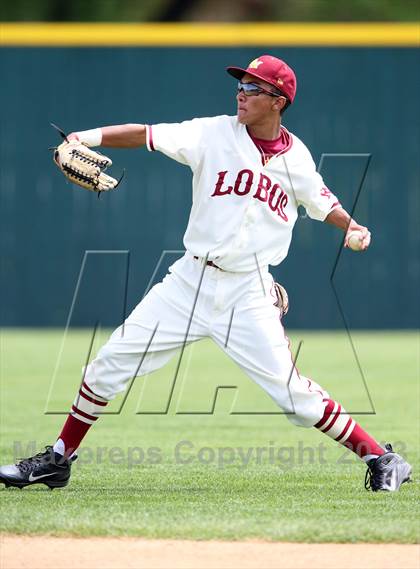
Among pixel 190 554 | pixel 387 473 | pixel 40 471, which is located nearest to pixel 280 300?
pixel 387 473

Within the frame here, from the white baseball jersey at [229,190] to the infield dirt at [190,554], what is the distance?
50.5 inches

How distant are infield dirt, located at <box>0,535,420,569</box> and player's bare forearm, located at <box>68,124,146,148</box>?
1.53 meters

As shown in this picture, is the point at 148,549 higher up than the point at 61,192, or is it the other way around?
the point at 148,549

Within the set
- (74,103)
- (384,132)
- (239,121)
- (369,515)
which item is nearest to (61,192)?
(74,103)

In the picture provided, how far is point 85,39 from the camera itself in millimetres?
12047

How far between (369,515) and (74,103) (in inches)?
333

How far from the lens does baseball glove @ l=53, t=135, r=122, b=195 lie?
4.58 m

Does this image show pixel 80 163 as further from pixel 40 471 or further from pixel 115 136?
pixel 40 471

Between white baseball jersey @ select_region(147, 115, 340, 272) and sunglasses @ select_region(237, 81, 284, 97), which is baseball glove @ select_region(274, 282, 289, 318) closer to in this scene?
white baseball jersey @ select_region(147, 115, 340, 272)

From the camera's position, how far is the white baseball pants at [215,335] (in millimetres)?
4734

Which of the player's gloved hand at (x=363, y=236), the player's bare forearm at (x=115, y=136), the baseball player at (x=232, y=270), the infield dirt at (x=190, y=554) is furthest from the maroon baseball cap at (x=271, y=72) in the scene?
the infield dirt at (x=190, y=554)

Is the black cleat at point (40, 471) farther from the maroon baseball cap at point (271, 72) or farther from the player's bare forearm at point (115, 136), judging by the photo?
the maroon baseball cap at point (271, 72)

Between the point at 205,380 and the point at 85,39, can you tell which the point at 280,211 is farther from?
the point at 85,39

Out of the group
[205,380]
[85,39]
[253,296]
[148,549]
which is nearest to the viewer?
[148,549]
